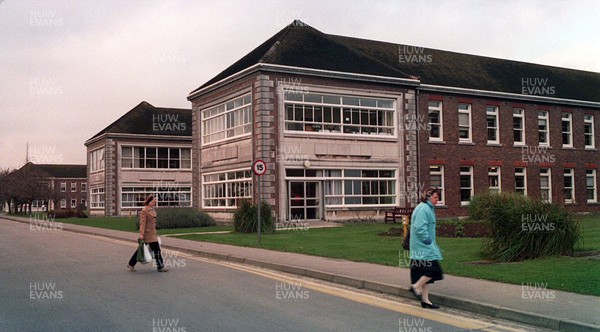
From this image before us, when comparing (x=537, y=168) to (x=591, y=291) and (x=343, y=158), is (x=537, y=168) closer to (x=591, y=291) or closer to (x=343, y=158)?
(x=343, y=158)

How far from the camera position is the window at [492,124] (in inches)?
1455

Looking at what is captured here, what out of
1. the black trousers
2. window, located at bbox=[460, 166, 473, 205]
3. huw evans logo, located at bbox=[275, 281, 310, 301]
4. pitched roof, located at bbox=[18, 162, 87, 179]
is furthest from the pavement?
pitched roof, located at bbox=[18, 162, 87, 179]

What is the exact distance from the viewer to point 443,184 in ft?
115

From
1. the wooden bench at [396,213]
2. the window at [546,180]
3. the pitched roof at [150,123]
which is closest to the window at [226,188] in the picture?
the wooden bench at [396,213]

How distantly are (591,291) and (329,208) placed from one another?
844 inches

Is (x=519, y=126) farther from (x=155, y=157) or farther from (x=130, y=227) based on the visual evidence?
(x=155, y=157)

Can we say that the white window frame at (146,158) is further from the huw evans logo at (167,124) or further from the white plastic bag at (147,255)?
the white plastic bag at (147,255)

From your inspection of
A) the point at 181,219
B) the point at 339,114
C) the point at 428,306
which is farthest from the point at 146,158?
the point at 428,306

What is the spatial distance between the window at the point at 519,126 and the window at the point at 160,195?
3152cm

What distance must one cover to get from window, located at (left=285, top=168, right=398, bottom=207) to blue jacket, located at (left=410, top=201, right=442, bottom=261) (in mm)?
20120

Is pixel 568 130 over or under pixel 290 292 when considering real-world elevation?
over

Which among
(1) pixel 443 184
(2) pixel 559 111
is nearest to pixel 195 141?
(1) pixel 443 184

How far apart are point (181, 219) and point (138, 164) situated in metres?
26.6

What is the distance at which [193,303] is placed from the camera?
379 inches
